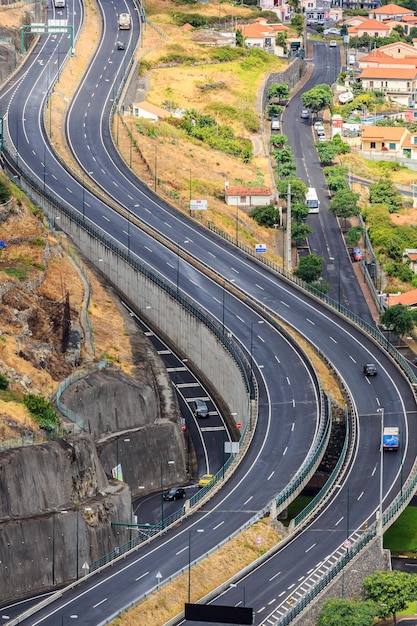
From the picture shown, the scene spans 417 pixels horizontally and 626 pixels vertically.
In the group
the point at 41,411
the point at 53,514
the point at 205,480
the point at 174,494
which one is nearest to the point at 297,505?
the point at 205,480

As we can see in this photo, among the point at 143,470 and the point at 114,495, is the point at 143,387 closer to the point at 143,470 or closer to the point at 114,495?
the point at 143,470

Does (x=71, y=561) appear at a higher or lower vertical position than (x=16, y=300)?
lower

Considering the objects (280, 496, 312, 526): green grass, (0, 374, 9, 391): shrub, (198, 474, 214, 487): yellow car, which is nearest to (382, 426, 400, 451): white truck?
(280, 496, 312, 526): green grass

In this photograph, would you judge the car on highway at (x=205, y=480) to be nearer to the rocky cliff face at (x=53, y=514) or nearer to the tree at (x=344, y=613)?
the rocky cliff face at (x=53, y=514)

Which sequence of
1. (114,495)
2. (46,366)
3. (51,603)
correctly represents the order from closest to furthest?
(51,603)
(114,495)
(46,366)

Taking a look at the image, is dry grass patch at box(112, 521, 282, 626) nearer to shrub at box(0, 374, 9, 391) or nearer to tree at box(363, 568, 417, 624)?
tree at box(363, 568, 417, 624)

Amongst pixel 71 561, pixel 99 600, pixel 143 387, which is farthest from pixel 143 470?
pixel 99 600
